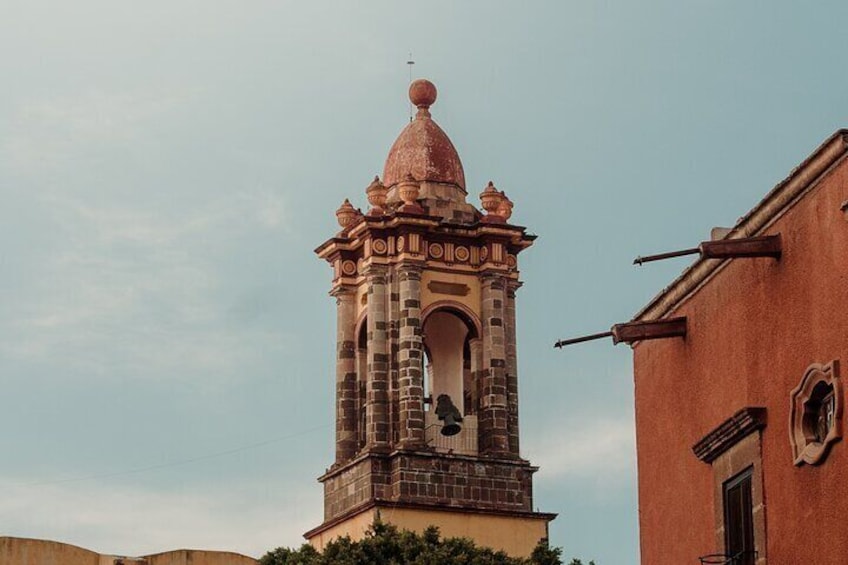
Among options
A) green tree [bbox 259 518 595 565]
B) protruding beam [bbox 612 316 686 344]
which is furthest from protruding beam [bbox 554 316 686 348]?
green tree [bbox 259 518 595 565]

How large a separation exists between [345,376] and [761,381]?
26.7m

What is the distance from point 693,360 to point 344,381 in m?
25.2

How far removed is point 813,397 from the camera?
15.5 metres

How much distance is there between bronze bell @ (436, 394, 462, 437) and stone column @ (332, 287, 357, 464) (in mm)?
1524

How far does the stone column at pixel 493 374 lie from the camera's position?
41.6 meters

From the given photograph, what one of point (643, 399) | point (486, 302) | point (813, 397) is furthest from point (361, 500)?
point (813, 397)

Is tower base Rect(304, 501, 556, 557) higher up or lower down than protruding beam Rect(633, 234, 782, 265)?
higher up

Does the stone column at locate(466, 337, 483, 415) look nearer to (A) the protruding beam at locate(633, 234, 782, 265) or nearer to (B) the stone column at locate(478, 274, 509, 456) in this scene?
(B) the stone column at locate(478, 274, 509, 456)

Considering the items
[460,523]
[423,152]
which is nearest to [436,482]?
[460,523]

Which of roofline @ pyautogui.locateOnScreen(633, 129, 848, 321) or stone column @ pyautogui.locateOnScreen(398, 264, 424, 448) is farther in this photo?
stone column @ pyautogui.locateOnScreen(398, 264, 424, 448)

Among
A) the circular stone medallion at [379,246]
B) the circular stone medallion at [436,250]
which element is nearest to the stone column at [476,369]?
the circular stone medallion at [436,250]

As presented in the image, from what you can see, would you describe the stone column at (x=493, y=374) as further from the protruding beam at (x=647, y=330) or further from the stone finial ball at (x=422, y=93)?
the protruding beam at (x=647, y=330)

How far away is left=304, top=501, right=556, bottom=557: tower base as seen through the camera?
132 feet

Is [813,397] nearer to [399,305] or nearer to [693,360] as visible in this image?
[693,360]
